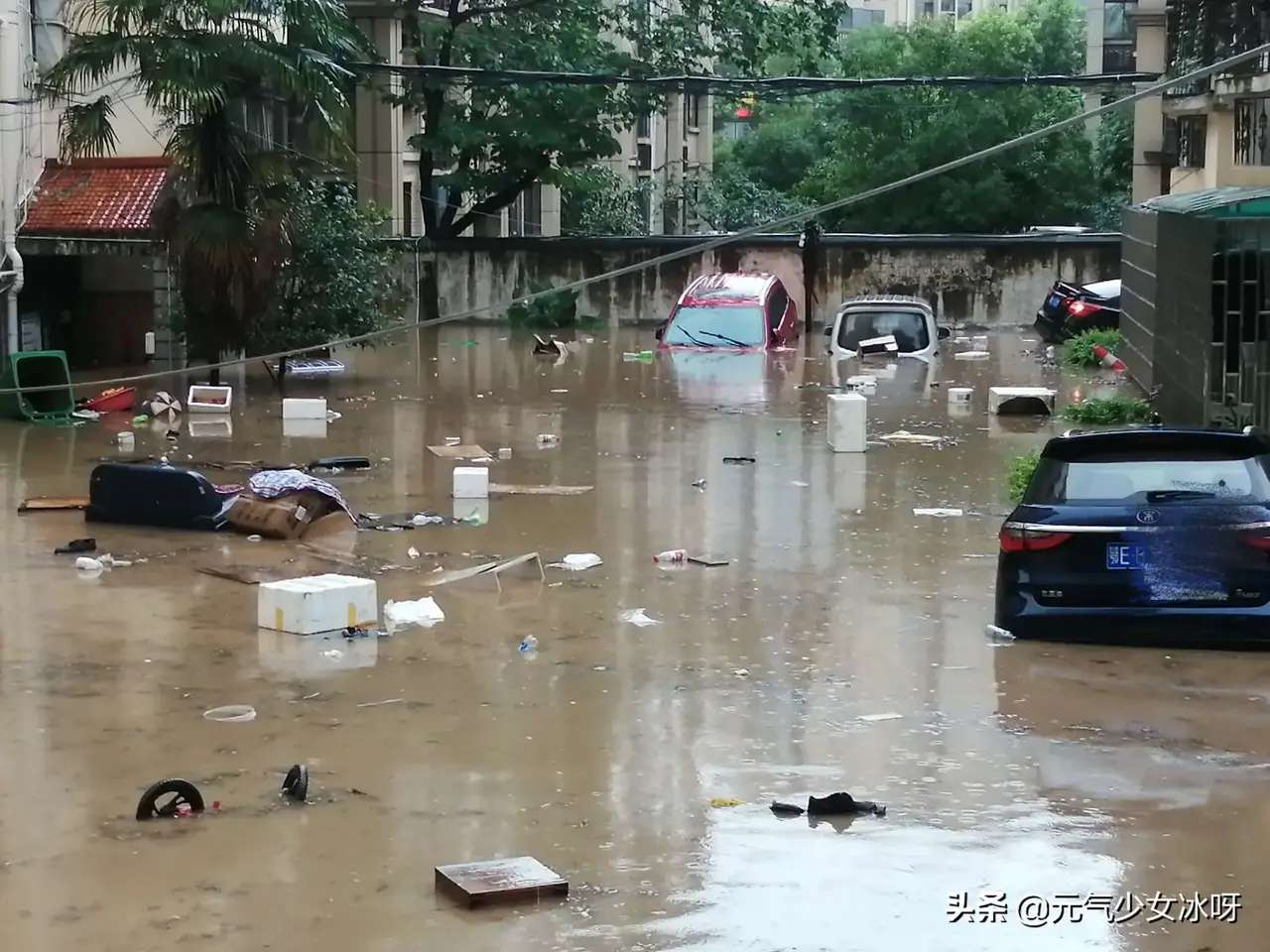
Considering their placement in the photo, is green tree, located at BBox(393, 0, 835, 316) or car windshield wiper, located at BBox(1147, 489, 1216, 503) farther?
green tree, located at BBox(393, 0, 835, 316)

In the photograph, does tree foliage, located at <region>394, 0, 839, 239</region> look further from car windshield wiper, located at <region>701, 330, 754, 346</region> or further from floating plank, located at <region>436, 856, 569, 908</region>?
floating plank, located at <region>436, 856, 569, 908</region>

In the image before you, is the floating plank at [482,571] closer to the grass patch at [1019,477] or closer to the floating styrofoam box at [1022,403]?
the grass patch at [1019,477]

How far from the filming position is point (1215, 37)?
1096 inches

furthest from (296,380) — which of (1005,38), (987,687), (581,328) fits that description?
(1005,38)

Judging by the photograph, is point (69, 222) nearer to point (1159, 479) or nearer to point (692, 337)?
point (692, 337)

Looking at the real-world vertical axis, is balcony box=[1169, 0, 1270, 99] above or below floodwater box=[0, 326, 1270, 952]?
above

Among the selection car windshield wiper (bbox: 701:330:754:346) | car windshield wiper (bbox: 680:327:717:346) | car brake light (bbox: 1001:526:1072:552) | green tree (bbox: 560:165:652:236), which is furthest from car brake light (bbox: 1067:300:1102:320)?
car brake light (bbox: 1001:526:1072:552)

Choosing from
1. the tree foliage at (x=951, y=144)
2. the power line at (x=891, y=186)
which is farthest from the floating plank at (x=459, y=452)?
the tree foliage at (x=951, y=144)

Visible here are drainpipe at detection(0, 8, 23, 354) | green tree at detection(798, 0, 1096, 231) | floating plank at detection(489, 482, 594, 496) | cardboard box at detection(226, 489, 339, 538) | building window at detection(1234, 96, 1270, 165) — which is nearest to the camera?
cardboard box at detection(226, 489, 339, 538)

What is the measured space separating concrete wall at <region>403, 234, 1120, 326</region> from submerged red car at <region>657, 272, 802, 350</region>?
15.4 ft

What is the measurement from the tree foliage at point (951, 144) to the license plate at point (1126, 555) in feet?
140

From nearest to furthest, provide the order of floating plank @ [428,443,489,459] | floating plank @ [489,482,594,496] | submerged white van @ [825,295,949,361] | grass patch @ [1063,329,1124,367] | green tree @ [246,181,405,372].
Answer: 1. floating plank @ [489,482,594,496]
2. floating plank @ [428,443,489,459]
3. green tree @ [246,181,405,372]
4. grass patch @ [1063,329,1124,367]
5. submerged white van @ [825,295,949,361]

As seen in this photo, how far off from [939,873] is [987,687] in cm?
304

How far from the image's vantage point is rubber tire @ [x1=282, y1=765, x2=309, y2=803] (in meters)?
7.53
